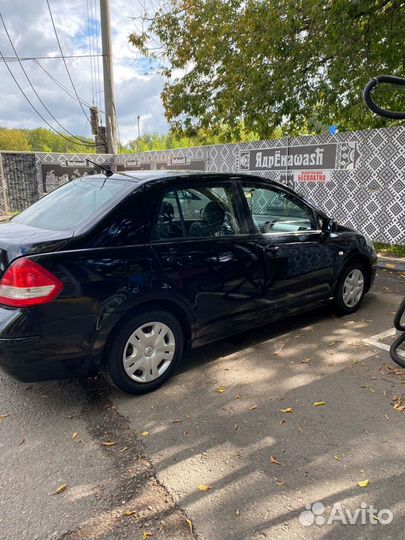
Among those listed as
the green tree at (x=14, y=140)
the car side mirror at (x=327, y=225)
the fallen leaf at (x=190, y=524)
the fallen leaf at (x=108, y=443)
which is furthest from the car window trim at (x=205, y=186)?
the green tree at (x=14, y=140)

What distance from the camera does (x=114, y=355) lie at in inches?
121

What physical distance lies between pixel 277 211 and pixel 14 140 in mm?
91321

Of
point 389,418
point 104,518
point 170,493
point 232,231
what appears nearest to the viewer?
point 104,518

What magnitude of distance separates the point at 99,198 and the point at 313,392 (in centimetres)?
227

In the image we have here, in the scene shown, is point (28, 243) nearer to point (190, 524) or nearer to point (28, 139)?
point (190, 524)

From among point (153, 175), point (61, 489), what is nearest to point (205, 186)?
point (153, 175)

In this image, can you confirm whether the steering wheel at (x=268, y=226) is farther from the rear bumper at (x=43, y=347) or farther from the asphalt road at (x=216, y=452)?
the rear bumper at (x=43, y=347)

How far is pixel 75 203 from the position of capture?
349 cm

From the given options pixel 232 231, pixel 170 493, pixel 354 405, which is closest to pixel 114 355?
pixel 170 493

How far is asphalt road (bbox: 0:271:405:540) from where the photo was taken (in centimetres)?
213

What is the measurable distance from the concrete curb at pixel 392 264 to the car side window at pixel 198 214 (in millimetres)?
4603

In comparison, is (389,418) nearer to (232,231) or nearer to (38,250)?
(232,231)

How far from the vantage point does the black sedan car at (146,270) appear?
2.79m

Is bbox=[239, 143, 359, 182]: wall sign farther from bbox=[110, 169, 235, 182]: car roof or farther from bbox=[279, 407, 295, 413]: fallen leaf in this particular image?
bbox=[279, 407, 295, 413]: fallen leaf
